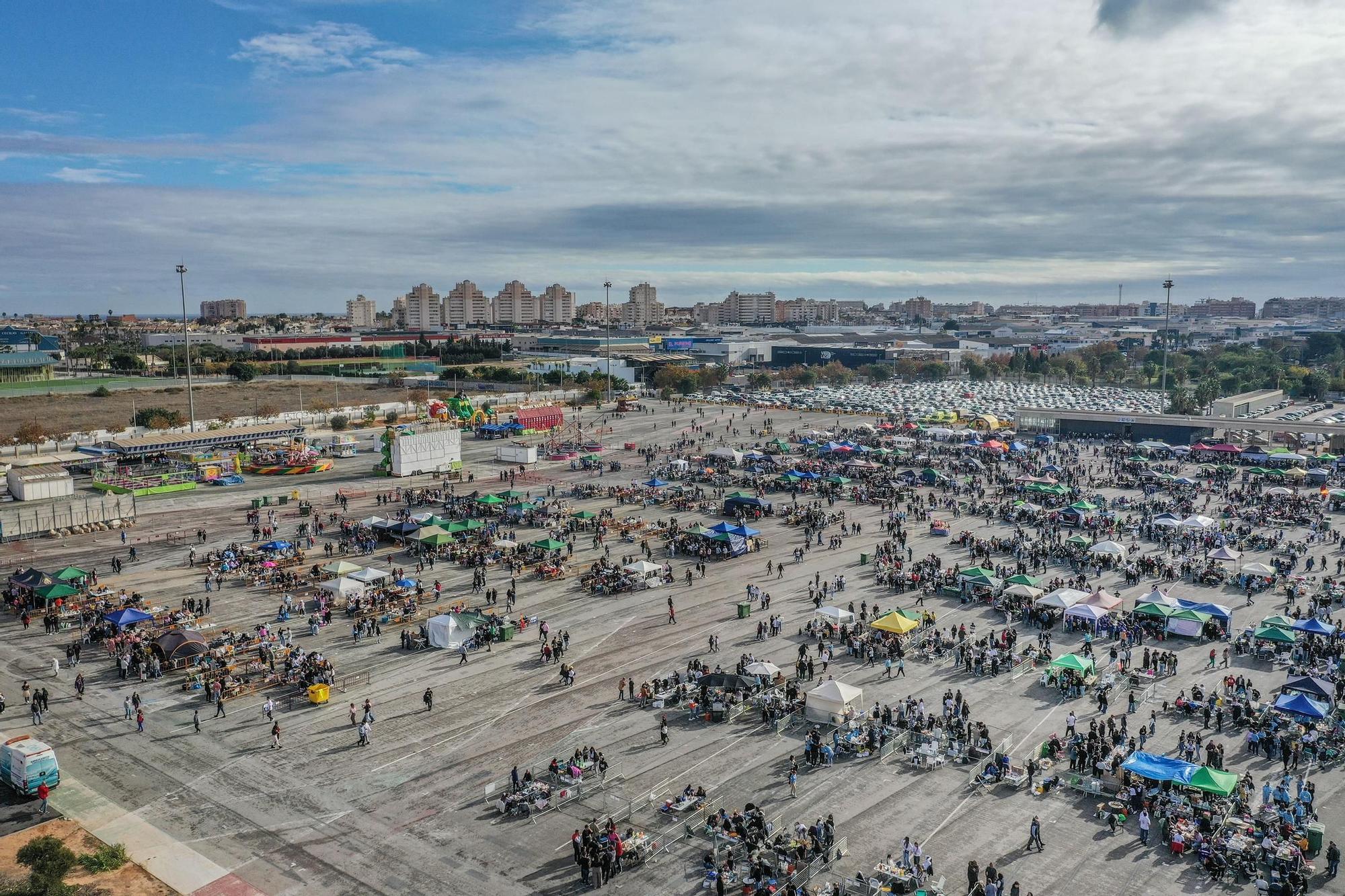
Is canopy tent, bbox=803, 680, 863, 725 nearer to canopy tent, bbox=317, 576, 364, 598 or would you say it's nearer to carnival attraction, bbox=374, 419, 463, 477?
canopy tent, bbox=317, 576, 364, 598

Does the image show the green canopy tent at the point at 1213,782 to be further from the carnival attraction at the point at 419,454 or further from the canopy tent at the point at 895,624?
the carnival attraction at the point at 419,454

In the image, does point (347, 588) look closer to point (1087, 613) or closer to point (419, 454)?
point (1087, 613)

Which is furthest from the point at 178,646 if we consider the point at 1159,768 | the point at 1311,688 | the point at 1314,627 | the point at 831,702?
the point at 1314,627

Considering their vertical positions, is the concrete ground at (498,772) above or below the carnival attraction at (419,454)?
below

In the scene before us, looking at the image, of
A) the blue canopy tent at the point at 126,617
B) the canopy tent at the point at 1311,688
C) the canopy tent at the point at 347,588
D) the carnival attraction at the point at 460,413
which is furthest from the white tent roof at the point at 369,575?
the carnival attraction at the point at 460,413

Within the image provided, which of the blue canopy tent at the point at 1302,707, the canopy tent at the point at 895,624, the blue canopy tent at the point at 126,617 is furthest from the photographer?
the blue canopy tent at the point at 126,617

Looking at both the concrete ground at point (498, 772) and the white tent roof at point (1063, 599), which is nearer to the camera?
the concrete ground at point (498, 772)

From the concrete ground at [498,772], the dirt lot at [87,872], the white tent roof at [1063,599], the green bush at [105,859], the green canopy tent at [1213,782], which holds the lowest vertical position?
the concrete ground at [498,772]
